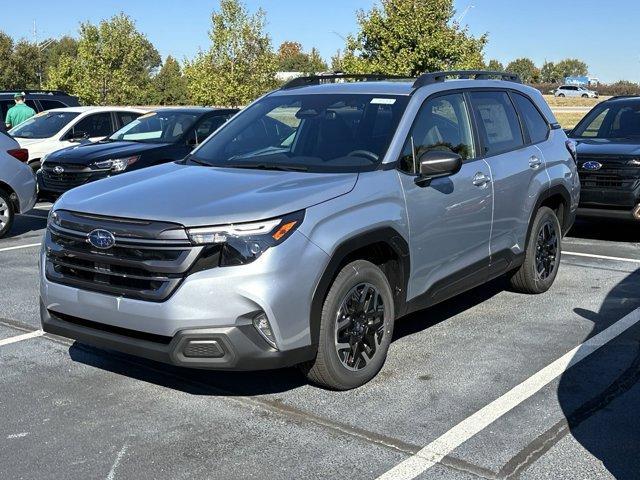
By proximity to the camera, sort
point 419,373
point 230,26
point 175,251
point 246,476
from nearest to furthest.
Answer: point 246,476 < point 175,251 < point 419,373 < point 230,26

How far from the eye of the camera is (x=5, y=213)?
1041 cm

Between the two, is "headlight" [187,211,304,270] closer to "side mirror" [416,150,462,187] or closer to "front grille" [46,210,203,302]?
"front grille" [46,210,203,302]

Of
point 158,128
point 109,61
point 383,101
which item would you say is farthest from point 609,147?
point 109,61

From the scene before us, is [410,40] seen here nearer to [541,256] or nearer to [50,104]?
A: [50,104]

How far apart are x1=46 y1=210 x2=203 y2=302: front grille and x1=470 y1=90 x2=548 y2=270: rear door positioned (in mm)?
2814

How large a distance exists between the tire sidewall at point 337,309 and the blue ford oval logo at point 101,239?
1.20m

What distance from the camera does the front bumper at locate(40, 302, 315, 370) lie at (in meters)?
4.11

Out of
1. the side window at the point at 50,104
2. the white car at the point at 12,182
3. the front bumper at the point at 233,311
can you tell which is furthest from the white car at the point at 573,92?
the front bumper at the point at 233,311

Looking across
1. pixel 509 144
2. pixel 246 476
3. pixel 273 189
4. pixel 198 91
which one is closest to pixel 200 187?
pixel 273 189

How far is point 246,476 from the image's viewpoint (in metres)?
3.75

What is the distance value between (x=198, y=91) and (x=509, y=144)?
26174mm

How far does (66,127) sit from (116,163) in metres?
3.70

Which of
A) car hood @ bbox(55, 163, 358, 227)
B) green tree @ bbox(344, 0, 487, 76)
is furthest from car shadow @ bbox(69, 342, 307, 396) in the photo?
green tree @ bbox(344, 0, 487, 76)

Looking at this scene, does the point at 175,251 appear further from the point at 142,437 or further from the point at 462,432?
the point at 462,432
